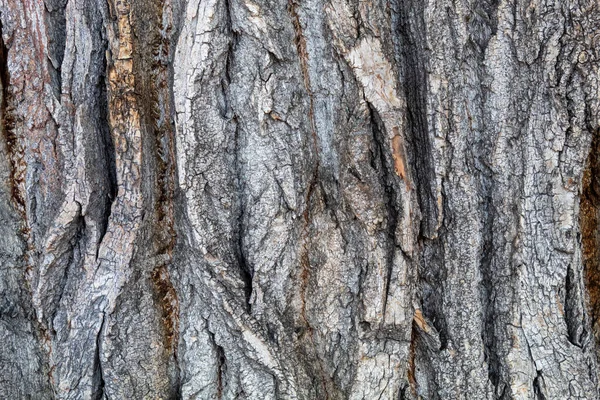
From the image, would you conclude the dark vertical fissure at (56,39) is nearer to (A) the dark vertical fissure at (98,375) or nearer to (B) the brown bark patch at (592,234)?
(A) the dark vertical fissure at (98,375)

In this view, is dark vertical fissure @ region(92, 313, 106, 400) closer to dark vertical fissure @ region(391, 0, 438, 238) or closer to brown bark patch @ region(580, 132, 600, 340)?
dark vertical fissure @ region(391, 0, 438, 238)

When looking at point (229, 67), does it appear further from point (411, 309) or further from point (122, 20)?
point (411, 309)

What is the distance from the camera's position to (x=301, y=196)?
4.58 feet

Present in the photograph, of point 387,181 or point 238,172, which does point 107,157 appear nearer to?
point 238,172

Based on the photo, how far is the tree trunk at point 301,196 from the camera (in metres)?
1.35

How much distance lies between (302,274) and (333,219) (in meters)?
0.17

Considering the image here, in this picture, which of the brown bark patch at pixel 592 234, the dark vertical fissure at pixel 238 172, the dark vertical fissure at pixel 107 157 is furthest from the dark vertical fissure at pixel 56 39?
the brown bark patch at pixel 592 234

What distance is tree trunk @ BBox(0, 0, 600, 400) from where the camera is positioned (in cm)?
135

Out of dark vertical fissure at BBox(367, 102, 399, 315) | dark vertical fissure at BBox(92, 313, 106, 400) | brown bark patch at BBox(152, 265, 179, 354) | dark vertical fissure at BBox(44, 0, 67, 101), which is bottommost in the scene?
dark vertical fissure at BBox(92, 313, 106, 400)

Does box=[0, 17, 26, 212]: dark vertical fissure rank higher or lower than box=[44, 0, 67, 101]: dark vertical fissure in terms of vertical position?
lower

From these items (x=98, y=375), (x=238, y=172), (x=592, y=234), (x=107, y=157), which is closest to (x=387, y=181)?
(x=238, y=172)

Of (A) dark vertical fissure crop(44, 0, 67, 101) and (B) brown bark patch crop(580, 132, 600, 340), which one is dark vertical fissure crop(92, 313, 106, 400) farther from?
(B) brown bark patch crop(580, 132, 600, 340)

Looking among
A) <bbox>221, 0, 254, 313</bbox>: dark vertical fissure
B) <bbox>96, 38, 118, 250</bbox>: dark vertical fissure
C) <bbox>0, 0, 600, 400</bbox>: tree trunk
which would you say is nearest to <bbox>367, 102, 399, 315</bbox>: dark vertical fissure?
<bbox>0, 0, 600, 400</bbox>: tree trunk

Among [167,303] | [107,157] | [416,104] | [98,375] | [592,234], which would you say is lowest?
[98,375]
